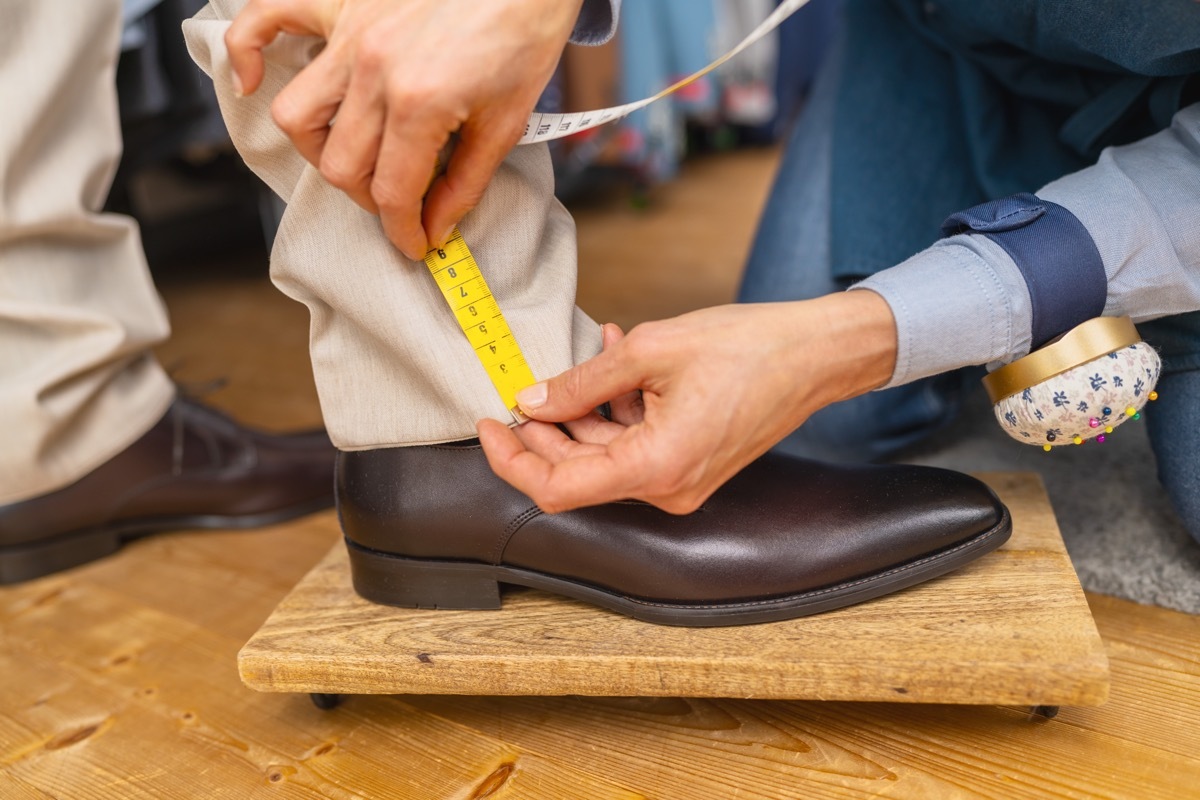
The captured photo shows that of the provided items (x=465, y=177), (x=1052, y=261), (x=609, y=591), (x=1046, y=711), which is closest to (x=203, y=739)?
(x=609, y=591)

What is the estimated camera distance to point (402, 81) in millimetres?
Result: 547

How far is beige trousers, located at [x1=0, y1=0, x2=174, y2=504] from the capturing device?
898 mm

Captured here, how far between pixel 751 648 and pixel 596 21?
0.47 m

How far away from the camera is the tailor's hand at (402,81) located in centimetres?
55

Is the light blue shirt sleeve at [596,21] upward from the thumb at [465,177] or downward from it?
upward

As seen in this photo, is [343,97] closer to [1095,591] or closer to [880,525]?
[880,525]

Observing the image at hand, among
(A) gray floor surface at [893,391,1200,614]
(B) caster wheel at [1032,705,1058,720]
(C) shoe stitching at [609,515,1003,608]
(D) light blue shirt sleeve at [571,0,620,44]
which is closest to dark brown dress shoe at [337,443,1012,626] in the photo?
(C) shoe stitching at [609,515,1003,608]

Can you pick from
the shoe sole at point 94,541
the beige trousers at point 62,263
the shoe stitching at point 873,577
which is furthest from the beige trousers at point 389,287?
the shoe sole at point 94,541

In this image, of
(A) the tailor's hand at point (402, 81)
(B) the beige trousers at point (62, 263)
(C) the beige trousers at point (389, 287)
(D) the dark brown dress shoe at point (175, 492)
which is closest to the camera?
(A) the tailor's hand at point (402, 81)

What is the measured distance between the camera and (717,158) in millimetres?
3674

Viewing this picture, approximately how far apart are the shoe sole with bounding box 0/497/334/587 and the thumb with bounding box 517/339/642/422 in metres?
0.58

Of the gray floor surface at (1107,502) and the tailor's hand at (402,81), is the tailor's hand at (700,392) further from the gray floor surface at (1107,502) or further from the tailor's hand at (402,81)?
the gray floor surface at (1107,502)

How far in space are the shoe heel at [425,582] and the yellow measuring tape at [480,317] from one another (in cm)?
14

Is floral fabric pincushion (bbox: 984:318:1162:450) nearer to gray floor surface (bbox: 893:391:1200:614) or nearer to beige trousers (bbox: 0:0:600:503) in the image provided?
gray floor surface (bbox: 893:391:1200:614)
